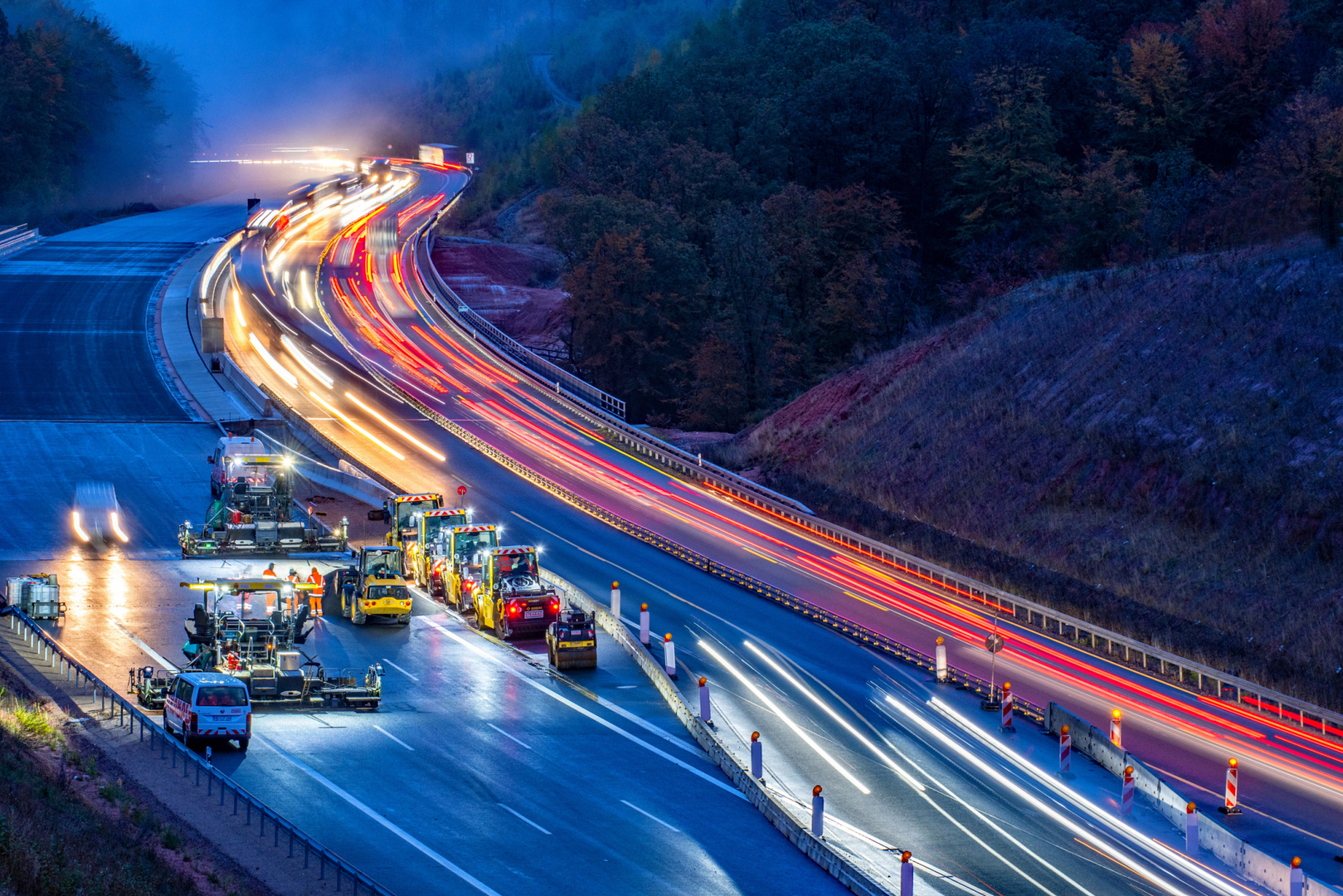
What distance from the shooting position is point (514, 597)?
130 ft

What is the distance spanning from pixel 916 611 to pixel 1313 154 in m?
34.8

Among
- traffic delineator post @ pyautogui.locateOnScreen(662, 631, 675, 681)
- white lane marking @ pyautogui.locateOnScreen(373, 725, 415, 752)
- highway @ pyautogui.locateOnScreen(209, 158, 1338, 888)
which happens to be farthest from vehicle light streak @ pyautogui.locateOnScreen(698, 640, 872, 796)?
white lane marking @ pyautogui.locateOnScreen(373, 725, 415, 752)

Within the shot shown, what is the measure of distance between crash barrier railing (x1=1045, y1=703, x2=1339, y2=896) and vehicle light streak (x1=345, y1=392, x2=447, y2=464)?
1381 inches

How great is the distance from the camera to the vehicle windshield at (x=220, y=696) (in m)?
28.8

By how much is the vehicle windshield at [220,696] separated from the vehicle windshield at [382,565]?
11471 mm

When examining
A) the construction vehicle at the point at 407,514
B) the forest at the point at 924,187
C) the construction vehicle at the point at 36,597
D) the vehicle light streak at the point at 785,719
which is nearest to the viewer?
the vehicle light streak at the point at 785,719

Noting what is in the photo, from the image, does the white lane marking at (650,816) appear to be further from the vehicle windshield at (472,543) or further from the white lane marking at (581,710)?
the vehicle windshield at (472,543)

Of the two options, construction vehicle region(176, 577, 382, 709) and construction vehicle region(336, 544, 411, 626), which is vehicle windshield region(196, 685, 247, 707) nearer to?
construction vehicle region(176, 577, 382, 709)

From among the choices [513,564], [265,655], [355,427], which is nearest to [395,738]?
[265,655]

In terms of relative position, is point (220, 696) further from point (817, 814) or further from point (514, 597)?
point (514, 597)

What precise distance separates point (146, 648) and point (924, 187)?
7459 centimetres

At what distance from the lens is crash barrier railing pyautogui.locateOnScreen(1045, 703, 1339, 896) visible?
961 inches

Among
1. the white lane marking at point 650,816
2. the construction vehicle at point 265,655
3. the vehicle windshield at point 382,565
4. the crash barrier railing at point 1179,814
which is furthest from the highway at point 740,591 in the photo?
the construction vehicle at point 265,655

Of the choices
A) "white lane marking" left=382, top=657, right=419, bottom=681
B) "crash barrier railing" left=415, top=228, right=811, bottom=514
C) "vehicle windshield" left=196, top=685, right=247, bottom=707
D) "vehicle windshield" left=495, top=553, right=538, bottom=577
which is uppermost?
"crash barrier railing" left=415, top=228, right=811, bottom=514
